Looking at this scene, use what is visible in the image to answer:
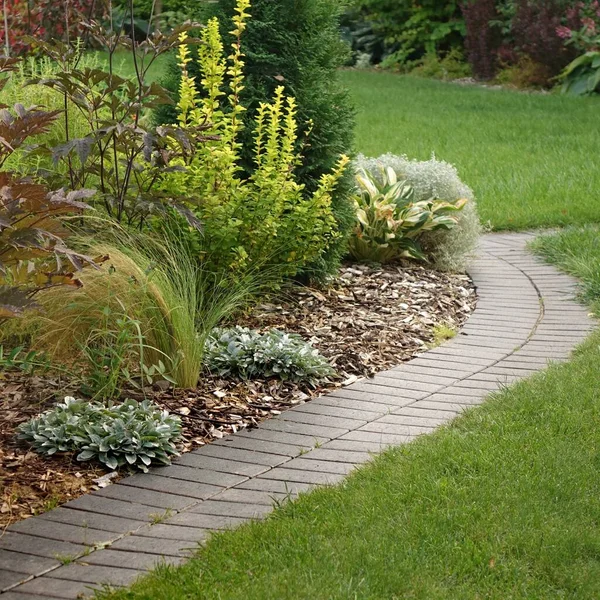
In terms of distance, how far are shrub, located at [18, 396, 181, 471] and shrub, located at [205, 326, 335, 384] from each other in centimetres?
72

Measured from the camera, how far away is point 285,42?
616 centimetres

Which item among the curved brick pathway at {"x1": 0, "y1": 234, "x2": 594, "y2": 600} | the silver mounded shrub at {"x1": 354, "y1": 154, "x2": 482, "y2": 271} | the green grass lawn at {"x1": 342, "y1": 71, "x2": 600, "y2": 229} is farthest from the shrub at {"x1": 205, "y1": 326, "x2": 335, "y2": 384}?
the green grass lawn at {"x1": 342, "y1": 71, "x2": 600, "y2": 229}

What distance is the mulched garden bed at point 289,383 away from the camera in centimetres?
373

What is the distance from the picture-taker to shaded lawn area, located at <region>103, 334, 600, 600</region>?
9.73ft

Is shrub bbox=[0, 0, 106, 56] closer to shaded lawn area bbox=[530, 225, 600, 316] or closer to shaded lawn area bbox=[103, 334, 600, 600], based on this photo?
shaded lawn area bbox=[530, 225, 600, 316]

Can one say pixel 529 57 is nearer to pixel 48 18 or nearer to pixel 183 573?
pixel 48 18

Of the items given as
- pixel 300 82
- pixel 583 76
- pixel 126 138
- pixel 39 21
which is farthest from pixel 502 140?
pixel 126 138

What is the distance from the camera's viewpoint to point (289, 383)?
4.76 m

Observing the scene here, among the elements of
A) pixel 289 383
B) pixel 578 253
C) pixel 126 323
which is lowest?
pixel 289 383

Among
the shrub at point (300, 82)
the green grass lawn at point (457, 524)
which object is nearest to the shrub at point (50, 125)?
the shrub at point (300, 82)

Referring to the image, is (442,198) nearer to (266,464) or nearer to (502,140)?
(266,464)

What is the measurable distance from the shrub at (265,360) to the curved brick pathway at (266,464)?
19 cm

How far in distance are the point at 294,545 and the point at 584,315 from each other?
3.29 m

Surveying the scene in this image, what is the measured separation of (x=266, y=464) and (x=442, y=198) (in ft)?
13.1
